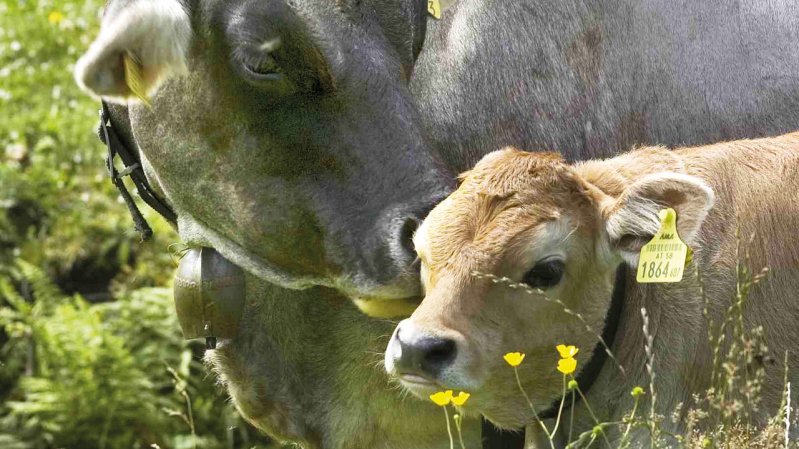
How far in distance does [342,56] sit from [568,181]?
1.22m

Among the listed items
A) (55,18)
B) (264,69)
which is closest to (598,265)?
(264,69)

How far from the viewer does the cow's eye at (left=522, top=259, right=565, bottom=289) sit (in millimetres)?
5727

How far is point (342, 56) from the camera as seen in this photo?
6.48m

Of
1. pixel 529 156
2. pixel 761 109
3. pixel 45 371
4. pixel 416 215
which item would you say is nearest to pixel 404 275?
pixel 416 215

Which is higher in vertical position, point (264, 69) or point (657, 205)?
point (264, 69)

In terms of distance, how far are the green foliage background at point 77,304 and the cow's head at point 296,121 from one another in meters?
3.13

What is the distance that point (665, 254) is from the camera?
5555mm

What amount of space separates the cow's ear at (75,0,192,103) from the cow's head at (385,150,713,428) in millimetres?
1345

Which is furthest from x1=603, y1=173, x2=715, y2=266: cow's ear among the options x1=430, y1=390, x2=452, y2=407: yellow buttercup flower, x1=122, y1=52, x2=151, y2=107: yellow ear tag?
x1=122, y1=52, x2=151, y2=107: yellow ear tag

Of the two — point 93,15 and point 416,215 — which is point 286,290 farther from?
point 93,15

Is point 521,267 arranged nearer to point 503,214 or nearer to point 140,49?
point 503,214

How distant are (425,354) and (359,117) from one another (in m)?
1.48

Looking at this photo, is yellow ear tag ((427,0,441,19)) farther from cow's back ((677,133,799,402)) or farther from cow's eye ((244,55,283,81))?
cow's back ((677,133,799,402))

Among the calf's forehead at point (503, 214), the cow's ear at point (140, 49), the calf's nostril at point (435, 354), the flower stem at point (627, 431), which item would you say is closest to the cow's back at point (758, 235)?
the calf's forehead at point (503, 214)
